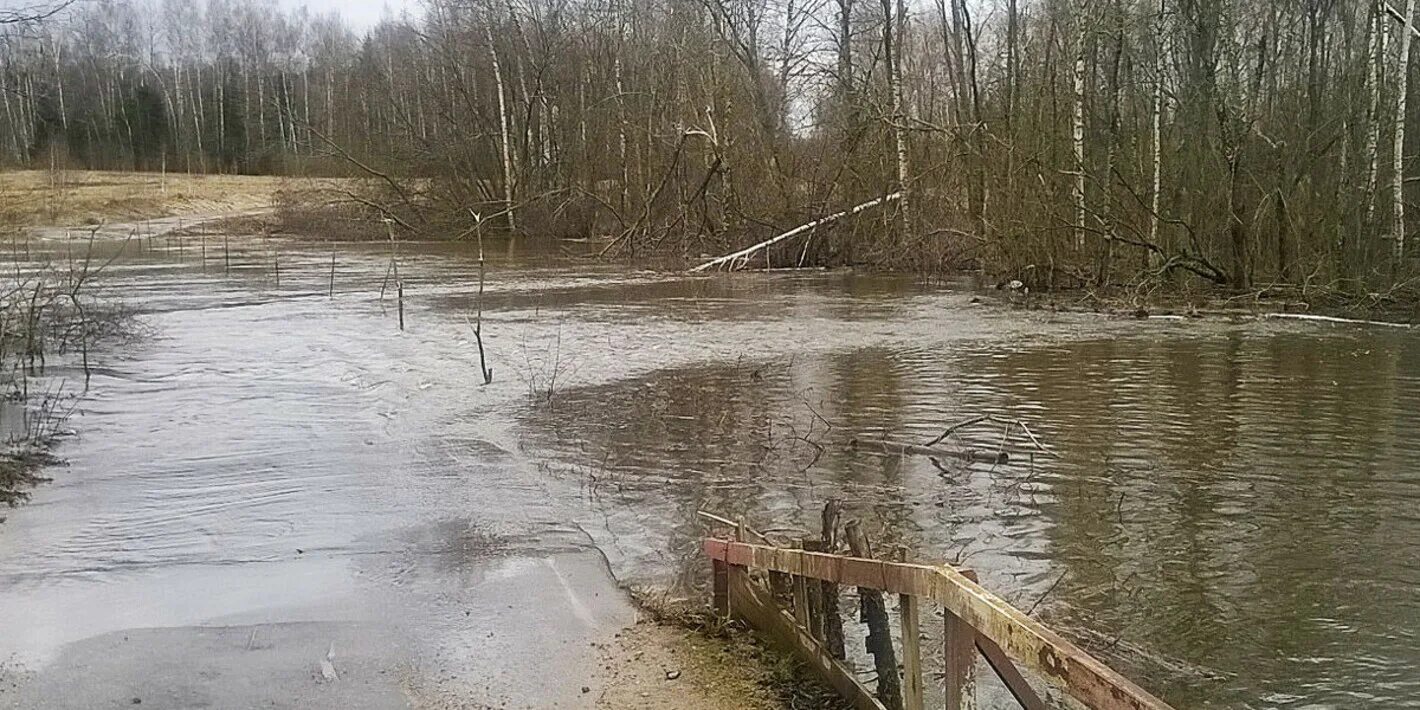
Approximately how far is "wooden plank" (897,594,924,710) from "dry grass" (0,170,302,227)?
44.3 meters

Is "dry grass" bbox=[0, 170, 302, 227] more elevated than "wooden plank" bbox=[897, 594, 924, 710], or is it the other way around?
"dry grass" bbox=[0, 170, 302, 227]

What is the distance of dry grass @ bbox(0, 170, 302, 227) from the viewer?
157 feet

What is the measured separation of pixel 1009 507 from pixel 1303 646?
274 cm

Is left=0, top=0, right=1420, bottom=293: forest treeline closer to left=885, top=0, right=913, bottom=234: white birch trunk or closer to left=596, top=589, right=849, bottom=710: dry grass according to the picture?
left=885, top=0, right=913, bottom=234: white birch trunk

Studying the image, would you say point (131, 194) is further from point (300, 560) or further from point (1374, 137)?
point (300, 560)

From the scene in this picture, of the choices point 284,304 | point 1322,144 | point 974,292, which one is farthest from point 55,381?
point 1322,144

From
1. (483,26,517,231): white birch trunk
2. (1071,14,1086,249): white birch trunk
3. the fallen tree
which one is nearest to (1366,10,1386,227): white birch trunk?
(1071,14,1086,249): white birch trunk

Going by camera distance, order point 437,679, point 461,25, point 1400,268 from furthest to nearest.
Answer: point 461,25 → point 1400,268 → point 437,679

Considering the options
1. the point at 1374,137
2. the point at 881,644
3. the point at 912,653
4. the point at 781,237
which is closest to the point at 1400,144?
the point at 1374,137

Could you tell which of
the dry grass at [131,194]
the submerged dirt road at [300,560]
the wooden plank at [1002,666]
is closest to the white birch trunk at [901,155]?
the submerged dirt road at [300,560]

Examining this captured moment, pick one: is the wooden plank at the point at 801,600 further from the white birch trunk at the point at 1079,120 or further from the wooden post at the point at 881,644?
the white birch trunk at the point at 1079,120

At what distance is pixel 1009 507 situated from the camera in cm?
888

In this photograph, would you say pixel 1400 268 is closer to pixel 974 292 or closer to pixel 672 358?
pixel 974 292

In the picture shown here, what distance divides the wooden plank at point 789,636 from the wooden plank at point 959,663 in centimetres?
85
